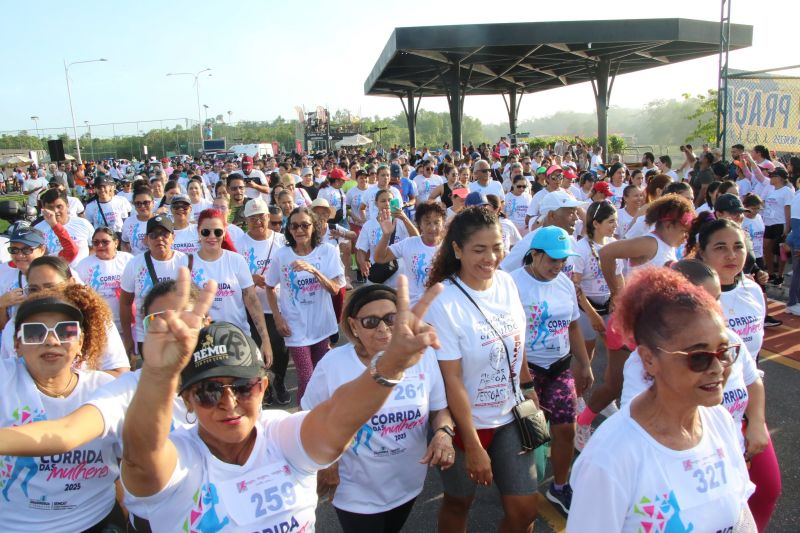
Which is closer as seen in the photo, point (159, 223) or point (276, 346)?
point (159, 223)

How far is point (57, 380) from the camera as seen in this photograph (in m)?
2.61

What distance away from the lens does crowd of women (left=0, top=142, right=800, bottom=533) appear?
180cm

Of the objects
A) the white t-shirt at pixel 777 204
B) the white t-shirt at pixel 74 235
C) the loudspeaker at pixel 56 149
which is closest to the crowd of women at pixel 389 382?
the white t-shirt at pixel 74 235

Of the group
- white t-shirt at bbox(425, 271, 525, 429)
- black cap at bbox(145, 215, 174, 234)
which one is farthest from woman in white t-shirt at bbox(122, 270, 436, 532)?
black cap at bbox(145, 215, 174, 234)

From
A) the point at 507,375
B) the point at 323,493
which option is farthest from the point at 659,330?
the point at 323,493

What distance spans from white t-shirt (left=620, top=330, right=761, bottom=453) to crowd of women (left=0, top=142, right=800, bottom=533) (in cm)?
1

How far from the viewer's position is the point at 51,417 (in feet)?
8.43

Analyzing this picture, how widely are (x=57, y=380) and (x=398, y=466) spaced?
1.62 m

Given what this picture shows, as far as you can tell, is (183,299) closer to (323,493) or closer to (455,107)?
(323,493)

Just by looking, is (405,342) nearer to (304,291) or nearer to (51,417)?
(51,417)

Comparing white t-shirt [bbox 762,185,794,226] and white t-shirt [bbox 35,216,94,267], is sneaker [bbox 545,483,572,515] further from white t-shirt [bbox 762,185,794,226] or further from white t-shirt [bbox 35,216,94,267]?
white t-shirt [bbox 762,185,794,226]

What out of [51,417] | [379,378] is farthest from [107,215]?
[379,378]

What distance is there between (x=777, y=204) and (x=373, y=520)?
9206 mm

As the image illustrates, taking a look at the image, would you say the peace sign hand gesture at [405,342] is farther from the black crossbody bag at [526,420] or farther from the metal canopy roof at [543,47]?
the metal canopy roof at [543,47]
